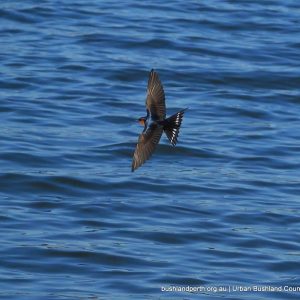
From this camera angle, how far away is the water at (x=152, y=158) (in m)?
9.25

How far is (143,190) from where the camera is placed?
11.0 metres

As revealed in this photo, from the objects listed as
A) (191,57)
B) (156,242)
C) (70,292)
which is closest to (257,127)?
(191,57)

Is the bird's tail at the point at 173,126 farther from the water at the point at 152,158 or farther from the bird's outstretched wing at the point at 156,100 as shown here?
the water at the point at 152,158

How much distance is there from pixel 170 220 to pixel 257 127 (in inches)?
113

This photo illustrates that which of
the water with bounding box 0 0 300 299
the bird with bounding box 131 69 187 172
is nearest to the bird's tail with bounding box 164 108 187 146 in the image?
the bird with bounding box 131 69 187 172

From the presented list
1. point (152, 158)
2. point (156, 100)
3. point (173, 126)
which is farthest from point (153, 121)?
point (152, 158)

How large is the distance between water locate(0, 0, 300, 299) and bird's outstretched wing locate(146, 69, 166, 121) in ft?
4.60

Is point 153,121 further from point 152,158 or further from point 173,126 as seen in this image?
point 152,158

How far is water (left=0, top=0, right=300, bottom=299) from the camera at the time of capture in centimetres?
925

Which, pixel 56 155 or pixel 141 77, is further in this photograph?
pixel 141 77

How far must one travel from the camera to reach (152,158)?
470 inches

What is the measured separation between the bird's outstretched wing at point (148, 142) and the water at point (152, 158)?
50.0 inches

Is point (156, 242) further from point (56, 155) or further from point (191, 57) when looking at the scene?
point (191, 57)

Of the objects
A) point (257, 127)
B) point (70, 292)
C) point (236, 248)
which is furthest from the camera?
point (257, 127)
